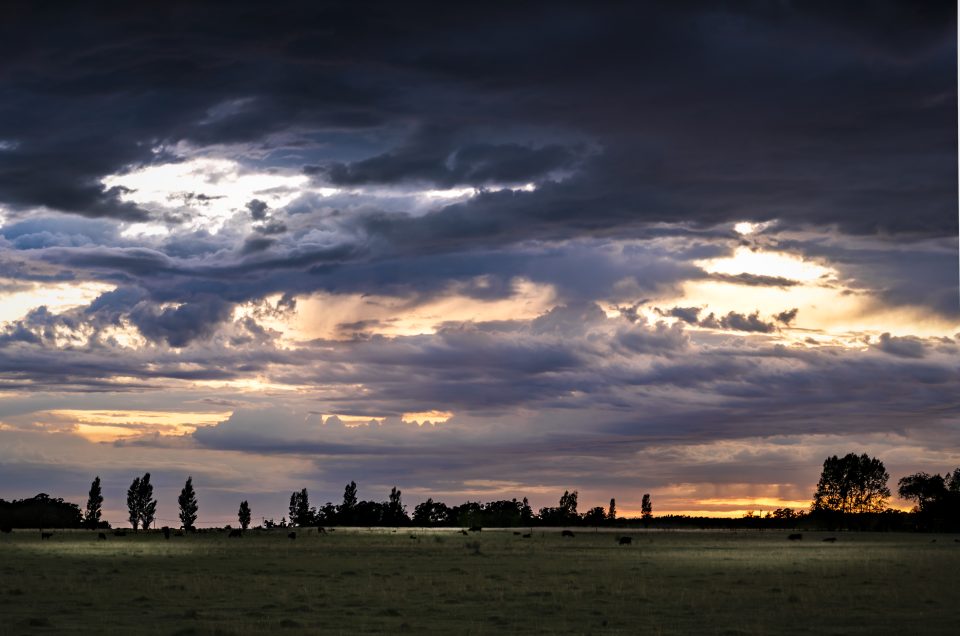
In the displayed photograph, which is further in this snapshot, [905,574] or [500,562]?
[500,562]

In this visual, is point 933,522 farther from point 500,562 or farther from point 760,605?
point 760,605

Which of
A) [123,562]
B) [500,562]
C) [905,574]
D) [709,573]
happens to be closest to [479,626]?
[709,573]

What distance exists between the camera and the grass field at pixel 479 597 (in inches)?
1248

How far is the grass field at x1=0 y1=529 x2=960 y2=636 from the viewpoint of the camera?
31.7 meters

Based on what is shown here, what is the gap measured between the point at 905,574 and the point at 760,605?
20615mm

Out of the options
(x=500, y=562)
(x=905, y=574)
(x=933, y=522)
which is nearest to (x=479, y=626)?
(x=905, y=574)

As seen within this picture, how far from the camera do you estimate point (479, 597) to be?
4109 centimetres

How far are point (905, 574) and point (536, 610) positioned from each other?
27100mm

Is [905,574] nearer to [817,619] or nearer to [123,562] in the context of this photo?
[817,619]

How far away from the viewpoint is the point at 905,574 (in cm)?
5456

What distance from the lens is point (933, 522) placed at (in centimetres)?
18050

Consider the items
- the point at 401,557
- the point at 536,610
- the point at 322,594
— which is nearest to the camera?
the point at 536,610

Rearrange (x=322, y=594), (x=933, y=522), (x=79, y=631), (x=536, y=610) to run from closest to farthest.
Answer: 1. (x=79, y=631)
2. (x=536, y=610)
3. (x=322, y=594)
4. (x=933, y=522)

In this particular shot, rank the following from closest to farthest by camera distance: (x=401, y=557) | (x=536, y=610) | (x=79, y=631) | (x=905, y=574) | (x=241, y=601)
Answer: (x=79, y=631), (x=536, y=610), (x=241, y=601), (x=905, y=574), (x=401, y=557)
